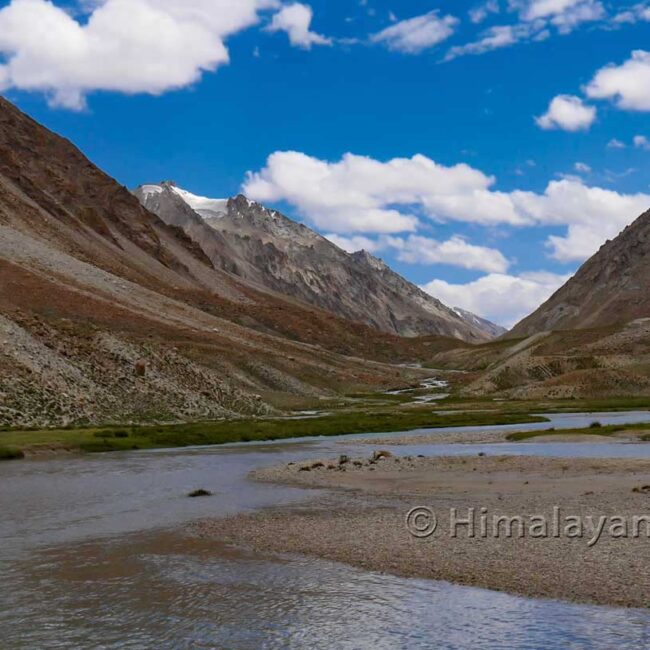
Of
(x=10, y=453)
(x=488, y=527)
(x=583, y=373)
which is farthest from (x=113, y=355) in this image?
(x=583, y=373)

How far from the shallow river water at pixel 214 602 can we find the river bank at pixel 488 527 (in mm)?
1200

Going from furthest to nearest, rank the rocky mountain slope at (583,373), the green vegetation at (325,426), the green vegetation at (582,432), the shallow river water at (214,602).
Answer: the rocky mountain slope at (583,373), the green vegetation at (582,432), the green vegetation at (325,426), the shallow river water at (214,602)

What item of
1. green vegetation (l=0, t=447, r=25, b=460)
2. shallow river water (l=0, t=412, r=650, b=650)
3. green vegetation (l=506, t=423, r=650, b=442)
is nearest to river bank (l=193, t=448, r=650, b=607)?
shallow river water (l=0, t=412, r=650, b=650)

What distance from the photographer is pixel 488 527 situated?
27.1 metres

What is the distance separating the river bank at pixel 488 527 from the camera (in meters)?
20.6

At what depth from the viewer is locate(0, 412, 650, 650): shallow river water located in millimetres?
16641

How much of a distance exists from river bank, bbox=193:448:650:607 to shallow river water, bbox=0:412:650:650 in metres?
1.20

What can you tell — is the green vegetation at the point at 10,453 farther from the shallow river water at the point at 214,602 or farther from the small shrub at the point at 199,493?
the shallow river water at the point at 214,602

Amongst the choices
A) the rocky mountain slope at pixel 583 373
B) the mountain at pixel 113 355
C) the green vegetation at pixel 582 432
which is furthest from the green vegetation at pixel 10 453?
the rocky mountain slope at pixel 583 373

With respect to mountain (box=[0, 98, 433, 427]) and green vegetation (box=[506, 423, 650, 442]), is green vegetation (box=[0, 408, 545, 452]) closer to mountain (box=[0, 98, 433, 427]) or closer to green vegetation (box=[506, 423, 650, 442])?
mountain (box=[0, 98, 433, 427])

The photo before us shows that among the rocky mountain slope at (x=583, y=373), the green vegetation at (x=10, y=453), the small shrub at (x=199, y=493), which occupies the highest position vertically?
the rocky mountain slope at (x=583, y=373)

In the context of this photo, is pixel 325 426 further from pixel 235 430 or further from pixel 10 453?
pixel 10 453

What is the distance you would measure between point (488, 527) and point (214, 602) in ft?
36.2

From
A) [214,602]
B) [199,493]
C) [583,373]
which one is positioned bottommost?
[214,602]
